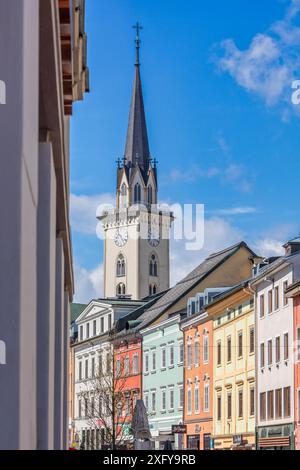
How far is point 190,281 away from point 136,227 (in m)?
85.5

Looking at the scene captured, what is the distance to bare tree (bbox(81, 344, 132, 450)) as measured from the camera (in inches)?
2889

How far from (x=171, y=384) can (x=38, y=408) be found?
7290cm

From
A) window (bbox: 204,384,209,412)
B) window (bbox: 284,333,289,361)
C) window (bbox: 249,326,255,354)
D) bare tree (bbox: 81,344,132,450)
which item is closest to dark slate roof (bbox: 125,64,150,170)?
bare tree (bbox: 81,344,132,450)

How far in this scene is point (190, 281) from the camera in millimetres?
89312

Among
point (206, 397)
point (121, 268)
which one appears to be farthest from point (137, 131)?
point (206, 397)

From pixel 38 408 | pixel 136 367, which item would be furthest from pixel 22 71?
pixel 136 367

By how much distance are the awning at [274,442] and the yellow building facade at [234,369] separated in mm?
2287

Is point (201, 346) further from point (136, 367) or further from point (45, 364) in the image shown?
point (45, 364)

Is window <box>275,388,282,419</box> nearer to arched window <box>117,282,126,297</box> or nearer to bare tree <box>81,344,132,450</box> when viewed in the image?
bare tree <box>81,344,132,450</box>

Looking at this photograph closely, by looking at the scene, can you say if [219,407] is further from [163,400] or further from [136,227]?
[136,227]

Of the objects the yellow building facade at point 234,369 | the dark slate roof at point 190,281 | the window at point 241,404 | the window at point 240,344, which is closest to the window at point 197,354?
the yellow building facade at point 234,369

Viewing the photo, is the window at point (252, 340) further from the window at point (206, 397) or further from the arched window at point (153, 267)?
the arched window at point (153, 267)

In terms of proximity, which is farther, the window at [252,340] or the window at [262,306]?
the window at [252,340]

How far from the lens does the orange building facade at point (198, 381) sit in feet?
231
